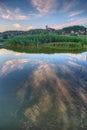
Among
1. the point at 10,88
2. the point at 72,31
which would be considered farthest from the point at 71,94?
the point at 72,31

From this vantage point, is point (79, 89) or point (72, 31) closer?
point (79, 89)

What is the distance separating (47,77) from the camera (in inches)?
328

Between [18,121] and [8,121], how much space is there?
0.57 ft

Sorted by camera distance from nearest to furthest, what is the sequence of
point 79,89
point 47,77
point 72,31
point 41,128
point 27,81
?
point 41,128 → point 79,89 → point 27,81 → point 47,77 → point 72,31

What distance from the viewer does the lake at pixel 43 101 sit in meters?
4.50

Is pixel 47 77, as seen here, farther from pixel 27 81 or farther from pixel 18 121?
pixel 18 121

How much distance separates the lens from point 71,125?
4402 millimetres

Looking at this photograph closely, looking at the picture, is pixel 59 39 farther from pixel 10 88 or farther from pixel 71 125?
pixel 71 125

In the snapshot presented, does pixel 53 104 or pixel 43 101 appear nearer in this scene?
pixel 53 104

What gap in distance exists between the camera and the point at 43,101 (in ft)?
18.7

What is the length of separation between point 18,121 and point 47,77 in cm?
386

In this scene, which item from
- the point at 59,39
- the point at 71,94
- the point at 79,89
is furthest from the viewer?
the point at 59,39

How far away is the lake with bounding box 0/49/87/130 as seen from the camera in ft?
14.8

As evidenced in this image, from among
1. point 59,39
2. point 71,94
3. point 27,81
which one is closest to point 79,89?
point 71,94
